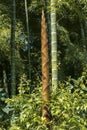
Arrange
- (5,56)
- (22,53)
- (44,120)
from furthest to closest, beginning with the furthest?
(22,53), (5,56), (44,120)

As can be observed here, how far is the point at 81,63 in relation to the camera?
8.60 meters

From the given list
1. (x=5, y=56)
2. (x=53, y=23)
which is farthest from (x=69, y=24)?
(x=53, y=23)

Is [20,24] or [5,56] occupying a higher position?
[20,24]

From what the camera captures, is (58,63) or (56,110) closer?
(56,110)

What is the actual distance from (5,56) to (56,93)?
5925 mm

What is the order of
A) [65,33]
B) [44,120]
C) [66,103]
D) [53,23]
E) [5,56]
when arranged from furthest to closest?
1. [65,33]
2. [5,56]
3. [53,23]
4. [66,103]
5. [44,120]

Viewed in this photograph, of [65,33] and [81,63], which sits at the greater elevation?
[65,33]

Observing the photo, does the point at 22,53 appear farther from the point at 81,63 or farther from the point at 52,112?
the point at 52,112

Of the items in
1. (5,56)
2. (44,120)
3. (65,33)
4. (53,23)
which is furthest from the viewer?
(65,33)

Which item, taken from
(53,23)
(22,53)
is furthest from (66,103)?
(22,53)

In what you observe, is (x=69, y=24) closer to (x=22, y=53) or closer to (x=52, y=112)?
(x=22, y=53)

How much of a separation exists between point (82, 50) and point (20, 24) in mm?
1672

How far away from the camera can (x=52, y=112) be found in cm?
205

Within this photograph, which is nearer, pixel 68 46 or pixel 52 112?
pixel 52 112
